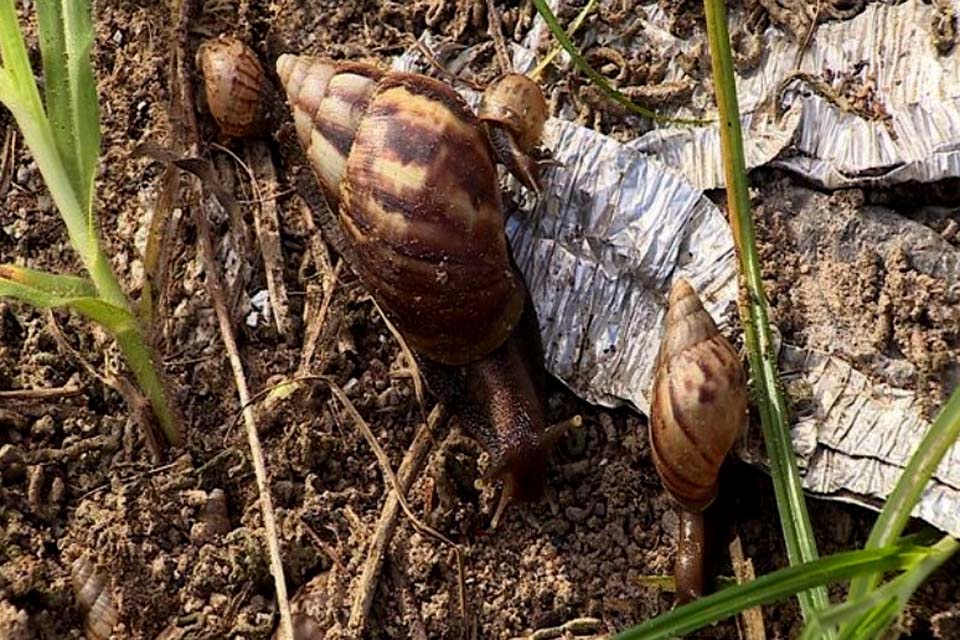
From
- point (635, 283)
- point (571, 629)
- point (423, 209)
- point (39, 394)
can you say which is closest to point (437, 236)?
point (423, 209)

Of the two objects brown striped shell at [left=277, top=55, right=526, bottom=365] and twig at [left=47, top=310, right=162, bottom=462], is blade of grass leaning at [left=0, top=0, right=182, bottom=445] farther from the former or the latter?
brown striped shell at [left=277, top=55, right=526, bottom=365]

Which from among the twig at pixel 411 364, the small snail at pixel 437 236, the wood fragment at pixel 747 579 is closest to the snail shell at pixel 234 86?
the small snail at pixel 437 236

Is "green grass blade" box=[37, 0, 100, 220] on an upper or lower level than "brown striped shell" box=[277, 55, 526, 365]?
upper

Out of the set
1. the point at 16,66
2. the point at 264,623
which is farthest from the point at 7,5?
the point at 264,623

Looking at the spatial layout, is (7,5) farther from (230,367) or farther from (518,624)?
(518,624)

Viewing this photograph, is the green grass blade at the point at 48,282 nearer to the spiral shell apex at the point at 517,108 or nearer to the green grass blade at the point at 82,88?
the green grass blade at the point at 82,88

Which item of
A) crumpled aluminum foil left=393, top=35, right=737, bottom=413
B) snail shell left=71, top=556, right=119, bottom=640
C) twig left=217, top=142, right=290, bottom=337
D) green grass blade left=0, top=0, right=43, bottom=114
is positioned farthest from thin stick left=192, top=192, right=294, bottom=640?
crumpled aluminum foil left=393, top=35, right=737, bottom=413
